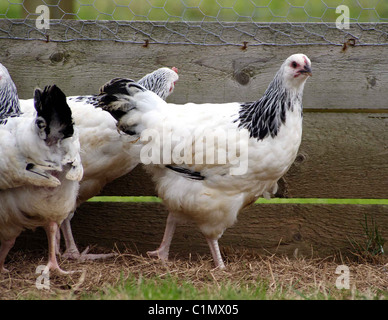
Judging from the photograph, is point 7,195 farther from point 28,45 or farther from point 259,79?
point 259,79

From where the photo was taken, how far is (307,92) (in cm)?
375

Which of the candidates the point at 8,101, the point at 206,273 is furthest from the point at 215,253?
the point at 8,101

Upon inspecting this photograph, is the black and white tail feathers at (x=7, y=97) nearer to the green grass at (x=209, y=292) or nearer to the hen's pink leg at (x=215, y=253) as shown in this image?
the green grass at (x=209, y=292)

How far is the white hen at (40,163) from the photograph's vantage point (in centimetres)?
281

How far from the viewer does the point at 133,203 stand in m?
3.86

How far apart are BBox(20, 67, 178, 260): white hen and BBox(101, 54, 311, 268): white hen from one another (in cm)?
15

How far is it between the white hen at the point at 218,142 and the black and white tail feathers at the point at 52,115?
1.80 ft

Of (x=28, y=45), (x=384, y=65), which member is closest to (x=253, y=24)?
(x=384, y=65)

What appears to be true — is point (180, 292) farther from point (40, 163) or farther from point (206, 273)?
point (40, 163)

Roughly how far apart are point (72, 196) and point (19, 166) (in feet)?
1.21

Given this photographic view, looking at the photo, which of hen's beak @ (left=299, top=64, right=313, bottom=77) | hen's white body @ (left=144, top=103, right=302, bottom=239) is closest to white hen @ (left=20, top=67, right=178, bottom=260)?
hen's white body @ (left=144, top=103, right=302, bottom=239)

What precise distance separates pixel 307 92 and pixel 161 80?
3.22 ft

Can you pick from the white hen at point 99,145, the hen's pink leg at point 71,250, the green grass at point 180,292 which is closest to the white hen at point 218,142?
the white hen at point 99,145

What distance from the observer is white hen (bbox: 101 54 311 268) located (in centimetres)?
319
